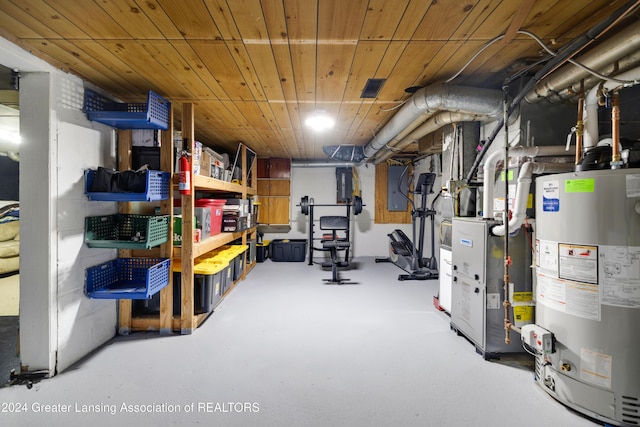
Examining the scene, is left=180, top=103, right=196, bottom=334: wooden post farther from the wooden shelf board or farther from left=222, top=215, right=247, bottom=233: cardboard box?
left=222, top=215, right=247, bottom=233: cardboard box

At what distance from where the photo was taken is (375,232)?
5.97 meters

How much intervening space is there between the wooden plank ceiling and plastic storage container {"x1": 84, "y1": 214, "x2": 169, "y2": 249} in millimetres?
1094

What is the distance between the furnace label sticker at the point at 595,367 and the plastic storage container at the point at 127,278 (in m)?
2.83

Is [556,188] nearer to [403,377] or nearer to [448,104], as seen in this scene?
[448,104]

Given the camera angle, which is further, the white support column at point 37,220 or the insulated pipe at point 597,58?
the white support column at point 37,220

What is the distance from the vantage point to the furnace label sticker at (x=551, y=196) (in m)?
1.54

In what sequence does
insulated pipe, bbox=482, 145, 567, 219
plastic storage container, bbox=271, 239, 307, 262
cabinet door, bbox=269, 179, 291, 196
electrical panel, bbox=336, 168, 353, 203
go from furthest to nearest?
cabinet door, bbox=269, 179, 291, 196 → electrical panel, bbox=336, 168, 353, 203 → plastic storage container, bbox=271, 239, 307, 262 → insulated pipe, bbox=482, 145, 567, 219

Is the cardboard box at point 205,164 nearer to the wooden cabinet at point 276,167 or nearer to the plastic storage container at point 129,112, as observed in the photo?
the plastic storage container at point 129,112

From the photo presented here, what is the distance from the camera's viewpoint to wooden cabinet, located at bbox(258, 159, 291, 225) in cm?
576

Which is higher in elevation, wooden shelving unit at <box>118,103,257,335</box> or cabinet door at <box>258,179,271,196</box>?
cabinet door at <box>258,179,271,196</box>

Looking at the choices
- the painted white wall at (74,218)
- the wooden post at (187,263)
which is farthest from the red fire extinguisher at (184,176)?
the painted white wall at (74,218)

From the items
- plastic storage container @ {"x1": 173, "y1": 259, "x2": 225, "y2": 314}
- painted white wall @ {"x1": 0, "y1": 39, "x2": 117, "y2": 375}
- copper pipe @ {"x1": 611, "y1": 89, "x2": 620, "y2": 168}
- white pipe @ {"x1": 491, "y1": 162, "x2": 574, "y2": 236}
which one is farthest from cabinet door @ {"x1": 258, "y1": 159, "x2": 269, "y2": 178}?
copper pipe @ {"x1": 611, "y1": 89, "x2": 620, "y2": 168}

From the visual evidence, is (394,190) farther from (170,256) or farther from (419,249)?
(170,256)

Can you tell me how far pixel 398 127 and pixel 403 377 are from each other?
2.21m
